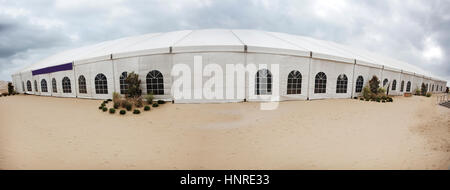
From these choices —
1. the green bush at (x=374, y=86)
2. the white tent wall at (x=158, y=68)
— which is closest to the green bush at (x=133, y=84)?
the white tent wall at (x=158, y=68)

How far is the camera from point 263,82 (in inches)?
458

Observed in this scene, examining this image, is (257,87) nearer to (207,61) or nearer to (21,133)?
(207,61)

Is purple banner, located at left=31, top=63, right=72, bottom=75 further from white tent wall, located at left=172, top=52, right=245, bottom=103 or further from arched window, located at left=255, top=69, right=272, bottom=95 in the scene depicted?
arched window, located at left=255, top=69, right=272, bottom=95

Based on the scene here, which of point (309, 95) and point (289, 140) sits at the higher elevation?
point (309, 95)

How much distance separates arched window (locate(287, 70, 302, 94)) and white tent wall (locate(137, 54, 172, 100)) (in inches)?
334

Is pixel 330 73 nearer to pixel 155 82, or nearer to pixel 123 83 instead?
pixel 155 82

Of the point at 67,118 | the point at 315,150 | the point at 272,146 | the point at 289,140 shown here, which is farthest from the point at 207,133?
the point at 67,118

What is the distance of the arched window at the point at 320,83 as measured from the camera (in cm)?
1318

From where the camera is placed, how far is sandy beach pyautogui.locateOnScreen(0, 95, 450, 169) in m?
3.66

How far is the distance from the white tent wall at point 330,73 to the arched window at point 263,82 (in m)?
3.54

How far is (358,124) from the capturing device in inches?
266

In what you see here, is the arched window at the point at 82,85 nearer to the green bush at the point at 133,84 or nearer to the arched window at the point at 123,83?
the arched window at the point at 123,83

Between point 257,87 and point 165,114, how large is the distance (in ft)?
20.4
